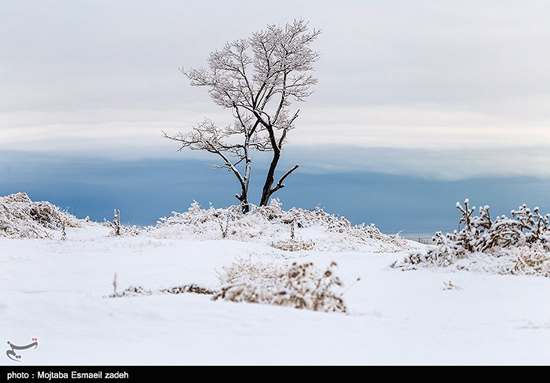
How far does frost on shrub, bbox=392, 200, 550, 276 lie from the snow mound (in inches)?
228

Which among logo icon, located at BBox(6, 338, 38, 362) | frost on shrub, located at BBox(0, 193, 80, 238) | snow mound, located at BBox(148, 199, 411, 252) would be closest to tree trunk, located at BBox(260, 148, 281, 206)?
snow mound, located at BBox(148, 199, 411, 252)

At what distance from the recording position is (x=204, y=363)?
347cm

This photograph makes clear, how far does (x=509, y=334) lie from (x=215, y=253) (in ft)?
24.0

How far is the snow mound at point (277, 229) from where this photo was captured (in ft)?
53.5

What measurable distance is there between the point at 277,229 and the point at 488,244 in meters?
9.90

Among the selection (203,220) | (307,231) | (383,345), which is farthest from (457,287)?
(203,220)

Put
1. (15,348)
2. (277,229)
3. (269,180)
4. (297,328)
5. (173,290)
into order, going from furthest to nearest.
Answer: (269,180)
(277,229)
(173,290)
(297,328)
(15,348)

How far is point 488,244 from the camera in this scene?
924 centimetres

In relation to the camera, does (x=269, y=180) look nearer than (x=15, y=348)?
No

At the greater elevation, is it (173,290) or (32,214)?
(32,214)

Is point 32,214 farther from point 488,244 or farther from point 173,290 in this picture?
point 488,244

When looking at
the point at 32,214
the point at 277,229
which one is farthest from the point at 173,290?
the point at 32,214

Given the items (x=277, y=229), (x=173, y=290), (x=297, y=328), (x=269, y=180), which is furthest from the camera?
(x=269, y=180)

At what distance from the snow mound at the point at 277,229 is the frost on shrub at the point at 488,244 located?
19.0 feet
